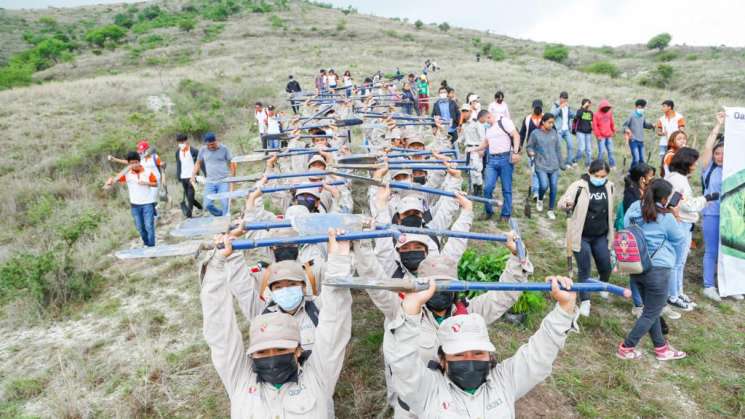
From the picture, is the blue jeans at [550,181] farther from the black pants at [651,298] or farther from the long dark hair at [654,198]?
the black pants at [651,298]

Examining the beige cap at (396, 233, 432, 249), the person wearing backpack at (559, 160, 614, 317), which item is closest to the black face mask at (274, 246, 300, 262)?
the beige cap at (396, 233, 432, 249)

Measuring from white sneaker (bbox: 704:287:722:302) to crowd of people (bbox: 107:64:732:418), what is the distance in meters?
0.01

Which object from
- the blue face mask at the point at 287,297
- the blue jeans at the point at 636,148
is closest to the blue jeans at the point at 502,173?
the blue jeans at the point at 636,148

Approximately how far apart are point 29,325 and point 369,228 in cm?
652

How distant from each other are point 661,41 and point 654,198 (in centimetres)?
6151

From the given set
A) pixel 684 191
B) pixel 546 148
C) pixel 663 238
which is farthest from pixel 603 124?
pixel 663 238

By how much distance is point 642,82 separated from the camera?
1123 inches

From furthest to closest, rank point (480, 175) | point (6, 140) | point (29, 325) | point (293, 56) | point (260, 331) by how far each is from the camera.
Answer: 1. point (293, 56)
2. point (6, 140)
3. point (480, 175)
4. point (29, 325)
5. point (260, 331)

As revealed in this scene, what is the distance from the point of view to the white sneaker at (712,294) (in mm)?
6055

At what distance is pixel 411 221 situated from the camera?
17.3 ft

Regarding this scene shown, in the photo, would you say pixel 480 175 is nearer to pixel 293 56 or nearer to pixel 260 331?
pixel 260 331

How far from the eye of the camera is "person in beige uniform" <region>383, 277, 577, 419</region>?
262cm

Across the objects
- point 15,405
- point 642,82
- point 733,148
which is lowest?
point 15,405

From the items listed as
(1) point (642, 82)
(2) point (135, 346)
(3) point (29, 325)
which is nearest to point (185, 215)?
(3) point (29, 325)
